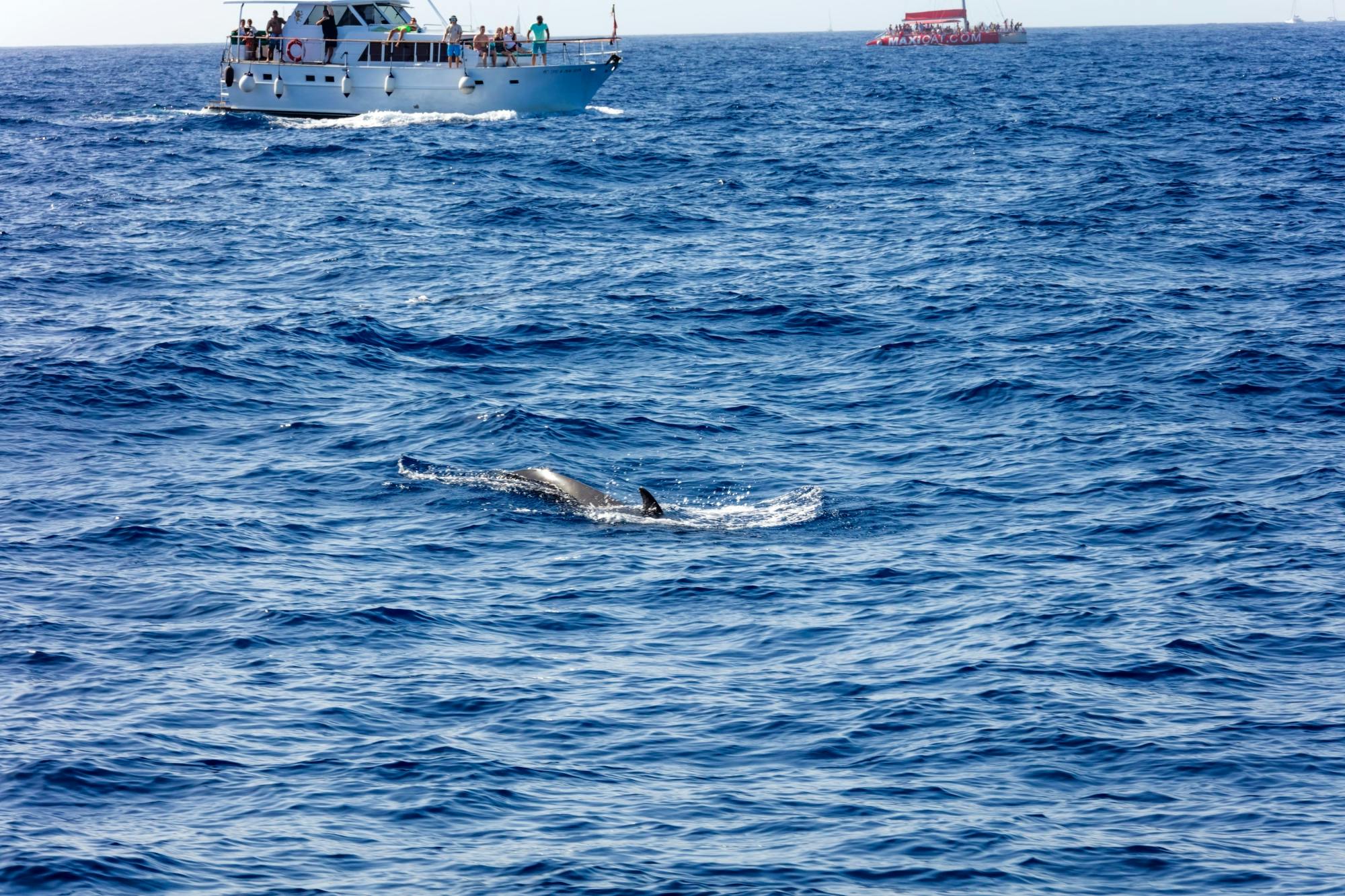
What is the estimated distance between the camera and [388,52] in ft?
228

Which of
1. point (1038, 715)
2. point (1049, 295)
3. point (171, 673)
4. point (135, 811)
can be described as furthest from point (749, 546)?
point (1049, 295)

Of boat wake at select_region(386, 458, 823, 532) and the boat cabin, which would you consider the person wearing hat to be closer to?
the boat cabin

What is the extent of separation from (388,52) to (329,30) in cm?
269

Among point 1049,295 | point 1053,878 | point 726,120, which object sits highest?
point 726,120

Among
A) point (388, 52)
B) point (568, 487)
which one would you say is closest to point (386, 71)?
point (388, 52)

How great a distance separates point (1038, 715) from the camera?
43.7 feet

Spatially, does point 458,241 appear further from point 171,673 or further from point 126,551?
point 171,673

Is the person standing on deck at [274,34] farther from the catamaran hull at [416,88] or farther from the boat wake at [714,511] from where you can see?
the boat wake at [714,511]

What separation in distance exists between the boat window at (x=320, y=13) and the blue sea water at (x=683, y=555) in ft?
95.4

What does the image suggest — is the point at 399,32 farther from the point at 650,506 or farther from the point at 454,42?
the point at 650,506

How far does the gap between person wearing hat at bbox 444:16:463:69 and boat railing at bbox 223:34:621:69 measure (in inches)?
2.6

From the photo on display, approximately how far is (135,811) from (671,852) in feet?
13.4

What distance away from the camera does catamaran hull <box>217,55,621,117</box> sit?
228 ft

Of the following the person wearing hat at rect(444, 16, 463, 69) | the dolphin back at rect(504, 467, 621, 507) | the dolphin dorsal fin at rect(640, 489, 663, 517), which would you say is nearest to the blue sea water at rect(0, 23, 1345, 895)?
the dolphin dorsal fin at rect(640, 489, 663, 517)
